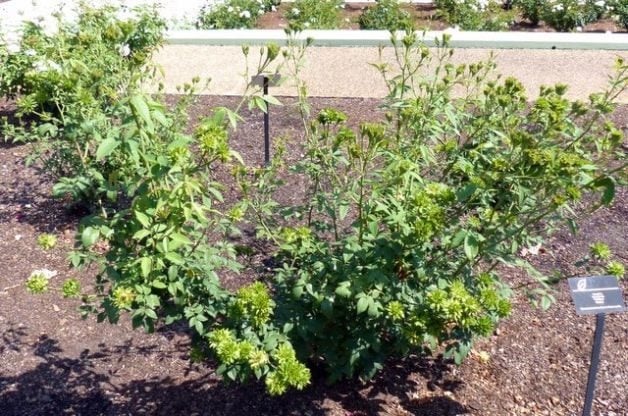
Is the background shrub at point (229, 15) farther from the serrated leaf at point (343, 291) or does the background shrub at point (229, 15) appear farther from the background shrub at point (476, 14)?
the serrated leaf at point (343, 291)

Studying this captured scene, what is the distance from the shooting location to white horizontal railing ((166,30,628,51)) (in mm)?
6691

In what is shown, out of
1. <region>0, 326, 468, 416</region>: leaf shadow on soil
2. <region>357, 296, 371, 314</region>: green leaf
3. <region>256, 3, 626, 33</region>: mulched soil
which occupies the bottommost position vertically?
<region>0, 326, 468, 416</region>: leaf shadow on soil

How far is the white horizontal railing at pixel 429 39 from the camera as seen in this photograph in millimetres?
6691

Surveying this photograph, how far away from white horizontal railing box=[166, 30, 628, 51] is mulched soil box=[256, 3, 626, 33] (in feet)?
3.71

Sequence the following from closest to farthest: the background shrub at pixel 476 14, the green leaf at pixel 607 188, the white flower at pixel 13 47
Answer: the green leaf at pixel 607 188 < the white flower at pixel 13 47 < the background shrub at pixel 476 14

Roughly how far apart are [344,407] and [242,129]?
284 cm

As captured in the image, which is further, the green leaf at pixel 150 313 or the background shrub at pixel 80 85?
the background shrub at pixel 80 85

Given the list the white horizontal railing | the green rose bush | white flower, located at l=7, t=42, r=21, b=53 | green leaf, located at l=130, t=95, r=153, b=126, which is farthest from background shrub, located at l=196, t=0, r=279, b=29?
green leaf, located at l=130, t=95, r=153, b=126

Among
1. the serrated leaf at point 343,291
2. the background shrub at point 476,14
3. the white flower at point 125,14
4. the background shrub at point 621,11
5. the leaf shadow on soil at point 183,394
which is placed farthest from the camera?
the background shrub at point 476,14

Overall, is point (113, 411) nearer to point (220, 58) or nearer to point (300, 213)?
point (300, 213)

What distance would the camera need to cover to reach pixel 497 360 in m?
3.12

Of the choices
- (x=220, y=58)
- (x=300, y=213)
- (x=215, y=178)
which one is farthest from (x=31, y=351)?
(x=220, y=58)

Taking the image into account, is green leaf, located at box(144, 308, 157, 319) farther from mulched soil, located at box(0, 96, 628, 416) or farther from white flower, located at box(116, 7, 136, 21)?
white flower, located at box(116, 7, 136, 21)

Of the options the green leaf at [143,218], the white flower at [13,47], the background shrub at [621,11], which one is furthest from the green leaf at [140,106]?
the background shrub at [621,11]
